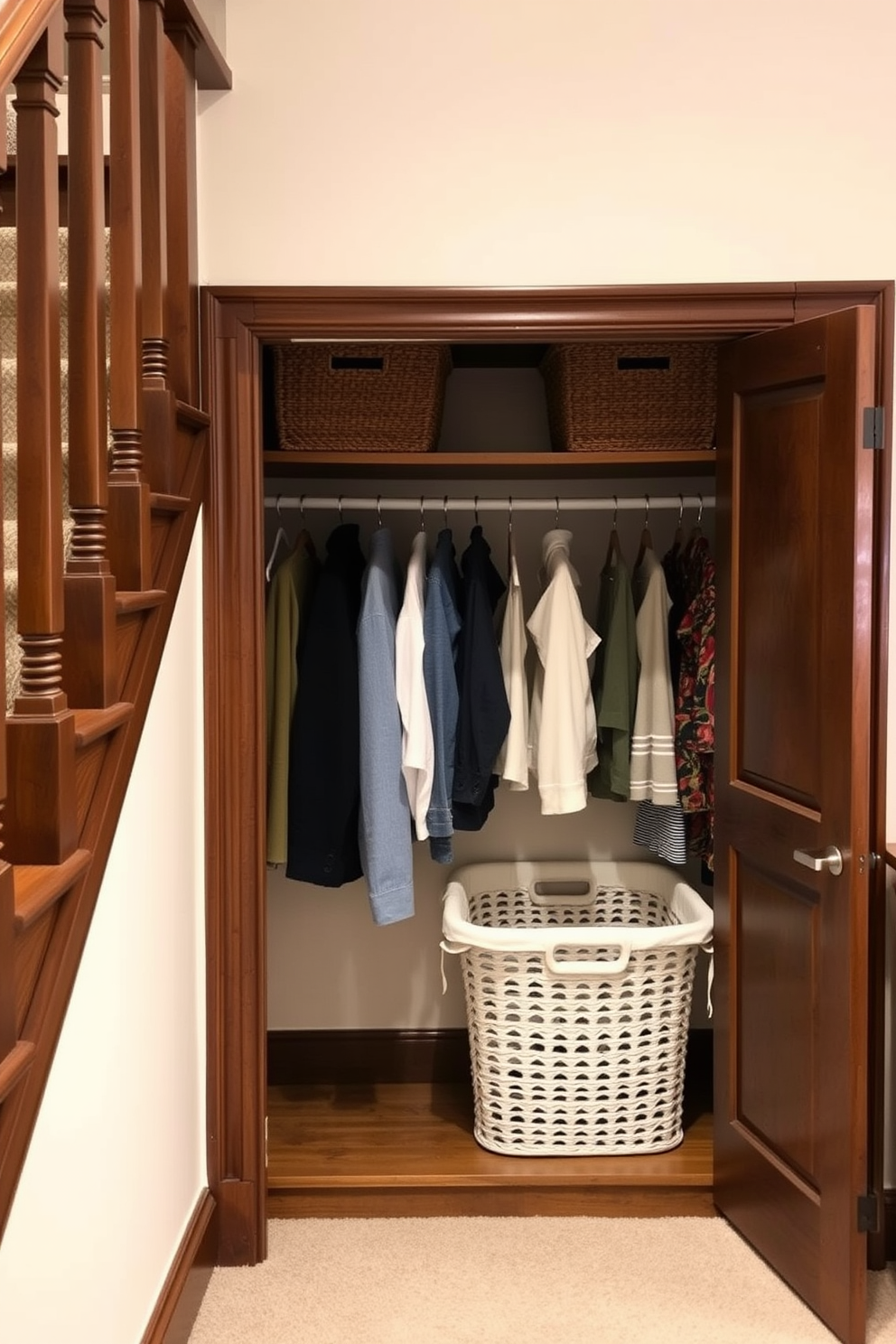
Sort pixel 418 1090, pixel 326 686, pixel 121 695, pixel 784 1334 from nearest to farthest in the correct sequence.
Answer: pixel 121 695 < pixel 784 1334 < pixel 326 686 < pixel 418 1090

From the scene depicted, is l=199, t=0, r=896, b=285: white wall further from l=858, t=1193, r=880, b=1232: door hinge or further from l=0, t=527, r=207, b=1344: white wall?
l=858, t=1193, r=880, b=1232: door hinge

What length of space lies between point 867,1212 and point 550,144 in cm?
217

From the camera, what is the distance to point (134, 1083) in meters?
1.98

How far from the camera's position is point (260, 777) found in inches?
103

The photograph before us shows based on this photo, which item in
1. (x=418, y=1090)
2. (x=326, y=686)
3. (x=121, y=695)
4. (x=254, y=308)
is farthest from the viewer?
(x=418, y=1090)

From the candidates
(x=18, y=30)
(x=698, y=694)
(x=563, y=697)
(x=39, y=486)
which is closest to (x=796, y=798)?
(x=698, y=694)

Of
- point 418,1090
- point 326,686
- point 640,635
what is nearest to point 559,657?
point 640,635

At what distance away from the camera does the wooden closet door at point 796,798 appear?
89.3 inches

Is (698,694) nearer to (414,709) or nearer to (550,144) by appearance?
(414,709)

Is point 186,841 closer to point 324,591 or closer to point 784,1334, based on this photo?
point 324,591

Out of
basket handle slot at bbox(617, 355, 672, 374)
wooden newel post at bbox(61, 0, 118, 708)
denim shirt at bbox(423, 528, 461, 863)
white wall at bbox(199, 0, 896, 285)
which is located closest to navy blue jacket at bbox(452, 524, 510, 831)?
denim shirt at bbox(423, 528, 461, 863)

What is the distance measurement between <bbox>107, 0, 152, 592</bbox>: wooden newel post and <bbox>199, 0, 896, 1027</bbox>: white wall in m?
0.57

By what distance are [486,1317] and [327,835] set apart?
1.10 meters

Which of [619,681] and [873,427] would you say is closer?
[873,427]
